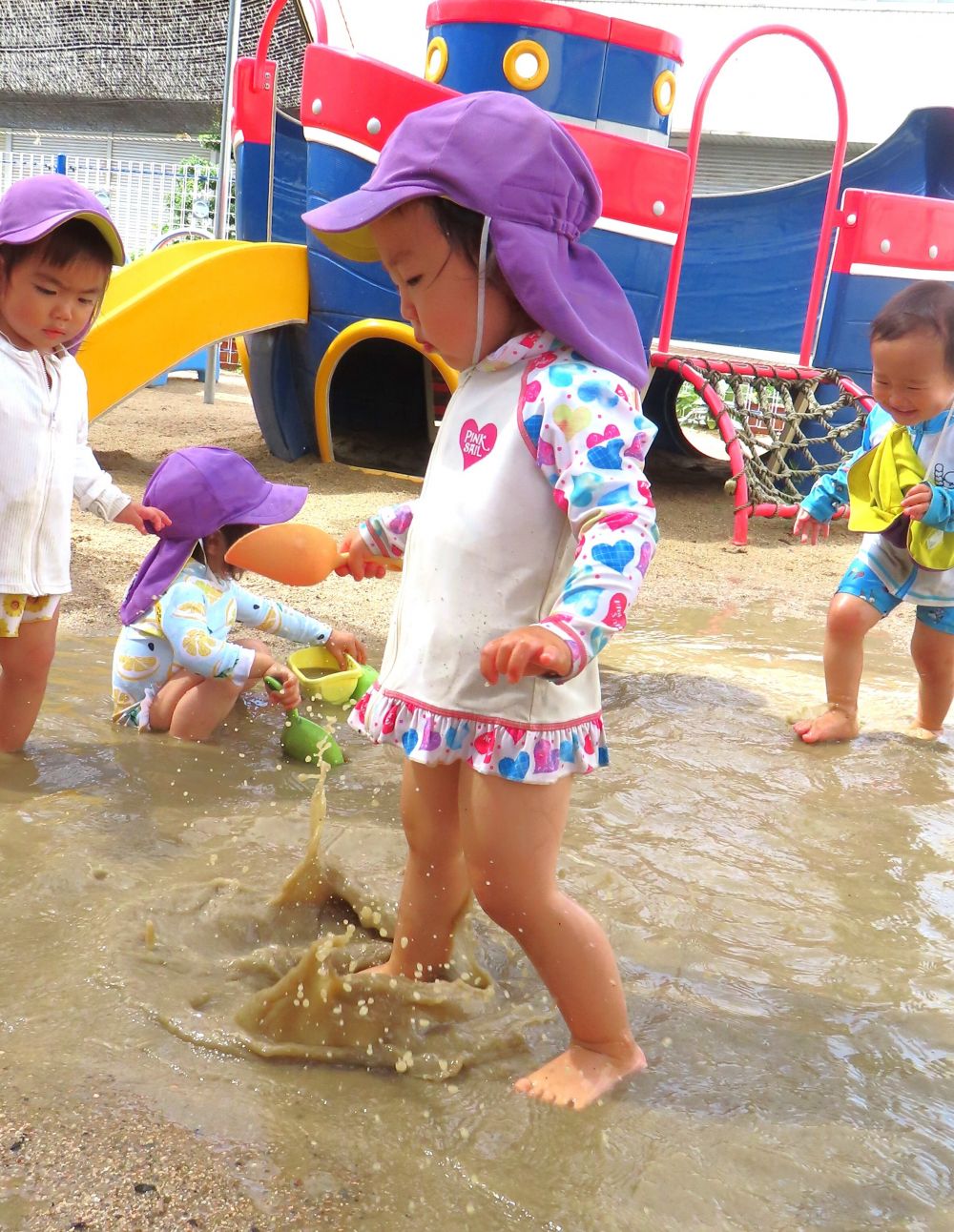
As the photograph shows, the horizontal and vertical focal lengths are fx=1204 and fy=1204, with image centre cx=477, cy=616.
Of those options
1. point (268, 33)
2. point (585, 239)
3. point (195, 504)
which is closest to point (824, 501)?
point (195, 504)

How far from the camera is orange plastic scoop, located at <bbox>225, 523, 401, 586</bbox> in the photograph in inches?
90.1

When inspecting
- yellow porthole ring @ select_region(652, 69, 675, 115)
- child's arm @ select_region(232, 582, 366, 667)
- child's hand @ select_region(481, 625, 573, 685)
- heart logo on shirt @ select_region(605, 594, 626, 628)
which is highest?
yellow porthole ring @ select_region(652, 69, 675, 115)

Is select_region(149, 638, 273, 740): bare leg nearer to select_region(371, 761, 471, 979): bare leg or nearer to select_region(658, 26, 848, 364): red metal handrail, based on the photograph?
select_region(371, 761, 471, 979): bare leg

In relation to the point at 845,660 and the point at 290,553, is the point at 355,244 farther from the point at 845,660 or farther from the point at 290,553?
the point at 845,660

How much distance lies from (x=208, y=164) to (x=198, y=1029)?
17447mm

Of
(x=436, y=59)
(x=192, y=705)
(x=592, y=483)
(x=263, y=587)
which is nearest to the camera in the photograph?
(x=592, y=483)

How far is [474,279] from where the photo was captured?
1809 millimetres

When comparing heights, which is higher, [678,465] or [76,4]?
[76,4]

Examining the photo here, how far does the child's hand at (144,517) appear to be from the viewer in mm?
3057

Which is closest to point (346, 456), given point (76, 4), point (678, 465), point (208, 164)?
point (678, 465)

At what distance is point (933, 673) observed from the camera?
151 inches

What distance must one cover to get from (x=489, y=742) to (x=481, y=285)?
0.68m

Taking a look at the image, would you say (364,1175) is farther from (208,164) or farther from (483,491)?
(208,164)

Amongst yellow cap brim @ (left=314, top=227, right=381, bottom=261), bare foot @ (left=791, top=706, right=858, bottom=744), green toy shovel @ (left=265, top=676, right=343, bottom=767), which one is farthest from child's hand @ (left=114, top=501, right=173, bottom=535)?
bare foot @ (left=791, top=706, right=858, bottom=744)
